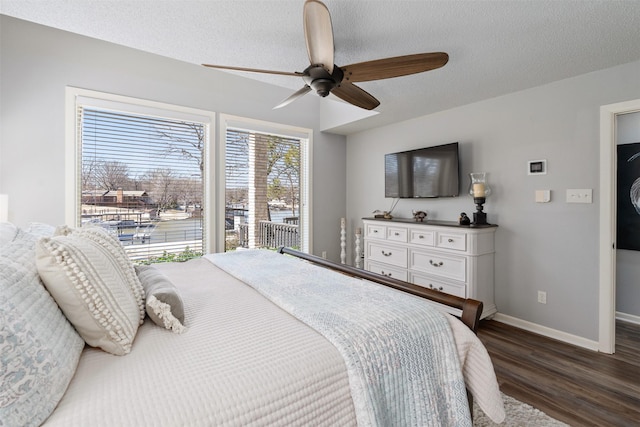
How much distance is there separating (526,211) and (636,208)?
122 cm

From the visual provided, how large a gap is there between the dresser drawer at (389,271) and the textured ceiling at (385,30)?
2.05 m

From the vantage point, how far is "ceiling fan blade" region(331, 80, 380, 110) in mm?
2045

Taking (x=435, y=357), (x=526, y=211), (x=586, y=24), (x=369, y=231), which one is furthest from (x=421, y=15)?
(x=369, y=231)

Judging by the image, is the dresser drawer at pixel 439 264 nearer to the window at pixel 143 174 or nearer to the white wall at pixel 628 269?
the white wall at pixel 628 269

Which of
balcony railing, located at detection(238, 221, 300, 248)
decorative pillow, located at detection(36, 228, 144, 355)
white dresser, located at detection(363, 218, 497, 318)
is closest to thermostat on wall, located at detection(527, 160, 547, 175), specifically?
white dresser, located at detection(363, 218, 497, 318)

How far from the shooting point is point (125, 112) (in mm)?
3027

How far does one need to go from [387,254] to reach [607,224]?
1952mm

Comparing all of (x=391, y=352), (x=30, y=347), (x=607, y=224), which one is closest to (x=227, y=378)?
(x=30, y=347)

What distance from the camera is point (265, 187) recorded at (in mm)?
4078

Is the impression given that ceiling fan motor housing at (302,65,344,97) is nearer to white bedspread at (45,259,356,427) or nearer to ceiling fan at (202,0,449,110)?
ceiling fan at (202,0,449,110)

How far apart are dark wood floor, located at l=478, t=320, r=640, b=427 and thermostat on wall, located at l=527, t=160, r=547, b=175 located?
149 centimetres

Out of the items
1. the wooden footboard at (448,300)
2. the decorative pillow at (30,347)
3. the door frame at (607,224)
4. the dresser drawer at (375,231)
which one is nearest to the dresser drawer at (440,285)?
the dresser drawer at (375,231)

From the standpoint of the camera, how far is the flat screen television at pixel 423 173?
3281mm

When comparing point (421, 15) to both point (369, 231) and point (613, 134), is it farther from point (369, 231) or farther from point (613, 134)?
point (369, 231)
